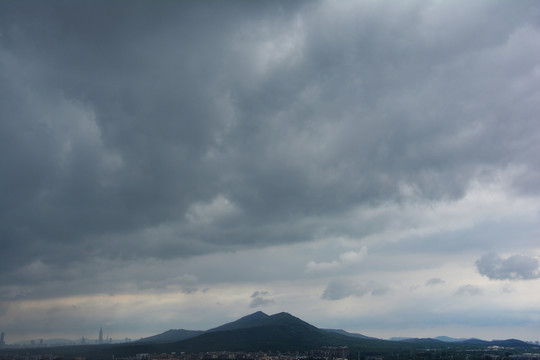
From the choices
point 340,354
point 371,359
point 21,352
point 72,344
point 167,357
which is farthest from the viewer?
point 340,354

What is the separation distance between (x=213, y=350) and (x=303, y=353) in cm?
3845

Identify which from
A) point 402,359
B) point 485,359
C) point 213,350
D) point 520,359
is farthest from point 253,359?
point 520,359

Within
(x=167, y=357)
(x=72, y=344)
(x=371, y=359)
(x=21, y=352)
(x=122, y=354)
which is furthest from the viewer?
(x=371, y=359)

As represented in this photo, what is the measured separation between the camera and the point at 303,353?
199625mm

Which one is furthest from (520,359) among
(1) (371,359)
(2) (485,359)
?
(1) (371,359)

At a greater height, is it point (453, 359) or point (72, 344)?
point (72, 344)

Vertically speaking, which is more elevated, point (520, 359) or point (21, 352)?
point (21, 352)

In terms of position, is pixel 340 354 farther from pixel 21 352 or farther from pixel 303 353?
pixel 21 352

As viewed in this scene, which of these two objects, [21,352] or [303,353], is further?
[303,353]

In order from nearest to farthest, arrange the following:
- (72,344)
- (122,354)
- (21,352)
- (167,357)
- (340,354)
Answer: (21,352) → (72,344) → (122,354) → (167,357) → (340,354)

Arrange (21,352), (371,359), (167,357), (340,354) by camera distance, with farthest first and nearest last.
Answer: (340,354), (371,359), (167,357), (21,352)

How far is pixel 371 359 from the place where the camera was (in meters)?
170

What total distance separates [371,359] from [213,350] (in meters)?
68.4

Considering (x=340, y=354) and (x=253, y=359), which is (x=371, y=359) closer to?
(x=340, y=354)
